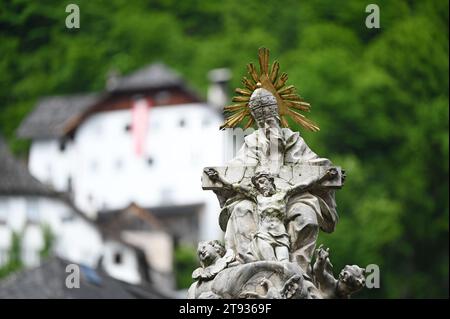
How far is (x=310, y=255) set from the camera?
25969mm

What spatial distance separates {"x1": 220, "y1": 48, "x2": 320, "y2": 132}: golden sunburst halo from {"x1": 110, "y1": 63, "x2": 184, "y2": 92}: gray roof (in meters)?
84.4

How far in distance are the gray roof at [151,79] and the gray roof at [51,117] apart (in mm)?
1878

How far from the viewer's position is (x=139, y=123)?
374 feet

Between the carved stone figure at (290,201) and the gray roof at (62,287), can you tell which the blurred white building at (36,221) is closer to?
the gray roof at (62,287)

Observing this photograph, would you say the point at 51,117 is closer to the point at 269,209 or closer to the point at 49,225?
the point at 49,225

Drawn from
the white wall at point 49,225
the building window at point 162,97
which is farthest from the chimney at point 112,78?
the white wall at point 49,225

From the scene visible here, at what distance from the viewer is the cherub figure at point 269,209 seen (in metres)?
25.6

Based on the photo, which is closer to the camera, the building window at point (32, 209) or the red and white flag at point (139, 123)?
the building window at point (32, 209)

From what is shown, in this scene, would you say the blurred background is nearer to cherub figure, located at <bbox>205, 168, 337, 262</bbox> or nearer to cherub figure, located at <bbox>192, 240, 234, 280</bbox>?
cherub figure, located at <bbox>205, 168, 337, 262</bbox>

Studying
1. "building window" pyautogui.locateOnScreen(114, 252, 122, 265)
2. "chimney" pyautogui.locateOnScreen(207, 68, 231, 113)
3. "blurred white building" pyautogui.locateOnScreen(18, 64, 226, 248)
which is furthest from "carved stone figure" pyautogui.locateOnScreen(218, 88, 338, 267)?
"chimney" pyautogui.locateOnScreen(207, 68, 231, 113)

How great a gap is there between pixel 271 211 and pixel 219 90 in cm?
8498

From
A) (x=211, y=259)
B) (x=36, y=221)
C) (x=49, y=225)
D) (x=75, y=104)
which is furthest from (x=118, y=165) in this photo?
(x=211, y=259)

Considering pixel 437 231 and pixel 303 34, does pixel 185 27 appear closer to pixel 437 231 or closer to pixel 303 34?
pixel 303 34
